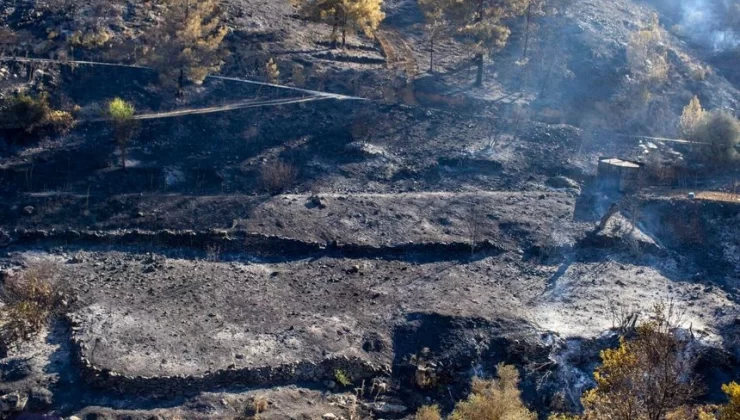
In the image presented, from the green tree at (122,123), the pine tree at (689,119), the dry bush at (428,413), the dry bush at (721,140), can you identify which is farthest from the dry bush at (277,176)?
the pine tree at (689,119)

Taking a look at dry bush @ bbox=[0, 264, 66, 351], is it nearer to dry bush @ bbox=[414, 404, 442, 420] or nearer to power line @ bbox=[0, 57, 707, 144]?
power line @ bbox=[0, 57, 707, 144]

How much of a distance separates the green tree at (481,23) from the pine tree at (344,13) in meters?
3.76

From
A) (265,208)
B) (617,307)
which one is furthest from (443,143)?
(617,307)

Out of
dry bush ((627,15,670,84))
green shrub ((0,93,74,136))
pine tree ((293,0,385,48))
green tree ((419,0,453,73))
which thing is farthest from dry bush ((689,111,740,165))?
green shrub ((0,93,74,136))

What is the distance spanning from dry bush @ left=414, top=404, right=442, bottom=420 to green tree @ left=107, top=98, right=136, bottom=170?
47.6 feet

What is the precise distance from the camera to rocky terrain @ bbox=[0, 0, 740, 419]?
19.7 meters

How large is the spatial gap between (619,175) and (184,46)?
17861mm

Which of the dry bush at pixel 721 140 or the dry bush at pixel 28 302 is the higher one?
the dry bush at pixel 721 140

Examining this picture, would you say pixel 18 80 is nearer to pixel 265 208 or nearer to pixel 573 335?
pixel 265 208

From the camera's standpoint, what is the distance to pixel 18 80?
97.5ft

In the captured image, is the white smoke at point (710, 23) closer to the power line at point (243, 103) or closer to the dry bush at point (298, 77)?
the power line at point (243, 103)

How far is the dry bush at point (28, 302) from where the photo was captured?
19.7 meters

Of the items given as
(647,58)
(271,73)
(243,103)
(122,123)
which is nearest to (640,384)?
(122,123)

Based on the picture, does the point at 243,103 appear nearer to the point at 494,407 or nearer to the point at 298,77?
the point at 298,77
